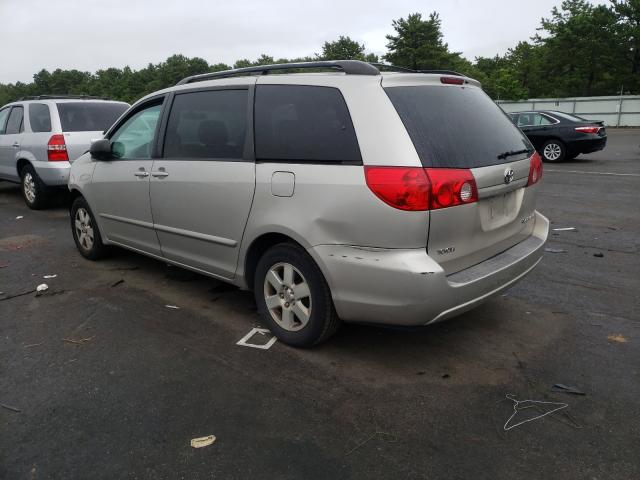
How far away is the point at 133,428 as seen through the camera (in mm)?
2703

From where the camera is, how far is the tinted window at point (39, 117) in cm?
841

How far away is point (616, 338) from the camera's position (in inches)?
143

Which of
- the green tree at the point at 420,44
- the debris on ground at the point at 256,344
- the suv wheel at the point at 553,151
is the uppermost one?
the green tree at the point at 420,44

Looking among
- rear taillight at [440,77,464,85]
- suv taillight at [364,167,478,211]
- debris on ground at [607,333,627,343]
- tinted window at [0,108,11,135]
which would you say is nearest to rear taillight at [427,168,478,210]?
suv taillight at [364,167,478,211]

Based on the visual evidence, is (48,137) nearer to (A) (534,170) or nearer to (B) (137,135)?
(B) (137,135)

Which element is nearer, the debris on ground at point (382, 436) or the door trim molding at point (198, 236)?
the debris on ground at point (382, 436)

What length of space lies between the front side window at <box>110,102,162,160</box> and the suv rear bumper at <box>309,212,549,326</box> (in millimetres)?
2205

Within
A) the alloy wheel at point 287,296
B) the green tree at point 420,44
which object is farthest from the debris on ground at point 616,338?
the green tree at point 420,44

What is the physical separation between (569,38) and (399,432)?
58.7m

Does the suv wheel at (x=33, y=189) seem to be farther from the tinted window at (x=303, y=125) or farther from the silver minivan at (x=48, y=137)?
the tinted window at (x=303, y=125)

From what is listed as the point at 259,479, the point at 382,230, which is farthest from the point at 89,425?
the point at 382,230

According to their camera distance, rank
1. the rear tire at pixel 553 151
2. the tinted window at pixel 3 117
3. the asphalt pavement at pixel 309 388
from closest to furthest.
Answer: the asphalt pavement at pixel 309 388, the tinted window at pixel 3 117, the rear tire at pixel 553 151

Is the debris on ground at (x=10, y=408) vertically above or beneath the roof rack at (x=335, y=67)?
beneath

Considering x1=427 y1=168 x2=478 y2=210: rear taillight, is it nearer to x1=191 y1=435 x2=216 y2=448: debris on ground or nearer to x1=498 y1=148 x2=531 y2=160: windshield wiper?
x1=498 y1=148 x2=531 y2=160: windshield wiper
